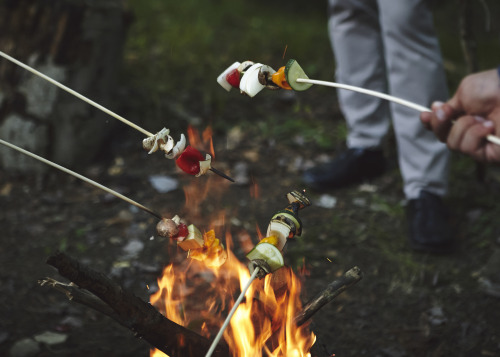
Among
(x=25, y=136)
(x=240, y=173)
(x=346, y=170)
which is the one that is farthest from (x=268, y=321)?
(x=25, y=136)

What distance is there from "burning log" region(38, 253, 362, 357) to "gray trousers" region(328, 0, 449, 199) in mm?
1740

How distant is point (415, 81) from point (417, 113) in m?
0.20

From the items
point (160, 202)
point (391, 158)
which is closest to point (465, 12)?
point (391, 158)

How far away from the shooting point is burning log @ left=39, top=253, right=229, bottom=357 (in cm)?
137

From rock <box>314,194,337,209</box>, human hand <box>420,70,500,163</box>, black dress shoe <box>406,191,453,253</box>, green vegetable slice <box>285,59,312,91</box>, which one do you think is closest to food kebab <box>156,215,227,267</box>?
green vegetable slice <box>285,59,312,91</box>

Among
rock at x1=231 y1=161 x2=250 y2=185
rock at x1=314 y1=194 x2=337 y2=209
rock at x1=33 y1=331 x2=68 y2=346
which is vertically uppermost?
rock at x1=231 y1=161 x2=250 y2=185

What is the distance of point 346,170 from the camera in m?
3.59

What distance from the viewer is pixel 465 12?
3.13 meters

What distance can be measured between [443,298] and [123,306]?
173cm

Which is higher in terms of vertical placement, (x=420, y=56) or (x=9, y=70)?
(x=420, y=56)

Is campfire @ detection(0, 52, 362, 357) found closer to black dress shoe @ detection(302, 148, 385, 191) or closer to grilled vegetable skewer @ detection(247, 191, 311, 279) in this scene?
grilled vegetable skewer @ detection(247, 191, 311, 279)

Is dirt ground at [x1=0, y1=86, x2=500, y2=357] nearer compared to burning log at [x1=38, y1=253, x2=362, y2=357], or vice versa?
burning log at [x1=38, y1=253, x2=362, y2=357]

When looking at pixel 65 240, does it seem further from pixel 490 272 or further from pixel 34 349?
pixel 490 272

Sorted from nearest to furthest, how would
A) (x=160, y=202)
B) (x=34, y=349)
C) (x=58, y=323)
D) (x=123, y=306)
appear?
(x=123, y=306), (x=34, y=349), (x=58, y=323), (x=160, y=202)
